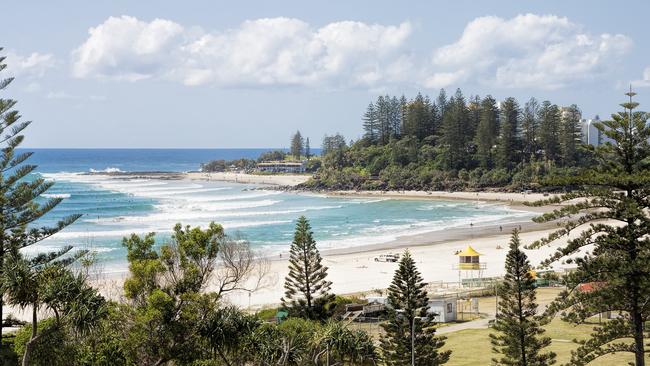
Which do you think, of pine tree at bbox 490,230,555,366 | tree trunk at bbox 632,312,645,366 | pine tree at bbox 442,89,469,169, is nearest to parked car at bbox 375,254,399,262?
pine tree at bbox 490,230,555,366

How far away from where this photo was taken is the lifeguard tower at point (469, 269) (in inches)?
1380

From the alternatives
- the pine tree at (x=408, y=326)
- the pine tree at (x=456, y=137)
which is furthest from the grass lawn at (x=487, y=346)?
the pine tree at (x=456, y=137)

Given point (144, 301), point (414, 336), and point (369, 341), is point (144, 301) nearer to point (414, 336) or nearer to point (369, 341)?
point (369, 341)

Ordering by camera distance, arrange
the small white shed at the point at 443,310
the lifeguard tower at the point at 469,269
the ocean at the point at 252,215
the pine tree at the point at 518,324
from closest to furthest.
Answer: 1. the pine tree at the point at 518,324
2. the small white shed at the point at 443,310
3. the lifeguard tower at the point at 469,269
4. the ocean at the point at 252,215

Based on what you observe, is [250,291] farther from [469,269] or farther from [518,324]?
[469,269]

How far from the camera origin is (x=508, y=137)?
91750 millimetres

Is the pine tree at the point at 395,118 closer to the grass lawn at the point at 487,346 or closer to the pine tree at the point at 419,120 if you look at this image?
the pine tree at the point at 419,120

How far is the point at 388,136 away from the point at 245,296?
8097 cm

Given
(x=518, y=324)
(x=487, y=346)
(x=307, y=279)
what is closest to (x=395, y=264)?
(x=307, y=279)

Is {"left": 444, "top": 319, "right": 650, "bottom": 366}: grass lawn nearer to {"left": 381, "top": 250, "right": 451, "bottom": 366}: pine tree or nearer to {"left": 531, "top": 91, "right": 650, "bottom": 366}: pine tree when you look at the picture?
{"left": 381, "top": 250, "right": 451, "bottom": 366}: pine tree

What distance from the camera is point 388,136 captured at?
112188mm

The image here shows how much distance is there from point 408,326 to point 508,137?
7606 centimetres

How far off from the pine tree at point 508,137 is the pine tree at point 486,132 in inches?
45.1

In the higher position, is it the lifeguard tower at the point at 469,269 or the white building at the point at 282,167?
the white building at the point at 282,167
